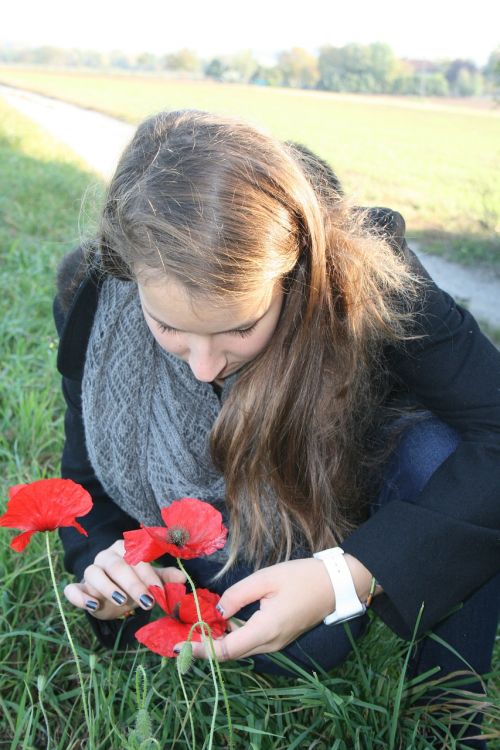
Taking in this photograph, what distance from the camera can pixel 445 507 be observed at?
1354 mm

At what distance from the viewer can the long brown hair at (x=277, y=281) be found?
4.05 feet

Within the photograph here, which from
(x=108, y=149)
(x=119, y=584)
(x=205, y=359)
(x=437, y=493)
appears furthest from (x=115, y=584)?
(x=108, y=149)

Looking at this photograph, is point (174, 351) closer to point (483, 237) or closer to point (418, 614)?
point (418, 614)

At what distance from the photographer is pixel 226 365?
4.55 ft

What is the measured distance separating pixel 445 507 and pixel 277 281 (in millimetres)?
485

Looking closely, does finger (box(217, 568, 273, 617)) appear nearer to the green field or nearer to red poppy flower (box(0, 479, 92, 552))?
red poppy flower (box(0, 479, 92, 552))

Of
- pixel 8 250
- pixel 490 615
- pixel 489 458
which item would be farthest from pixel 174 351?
pixel 8 250

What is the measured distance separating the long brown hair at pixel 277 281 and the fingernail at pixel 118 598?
274 millimetres

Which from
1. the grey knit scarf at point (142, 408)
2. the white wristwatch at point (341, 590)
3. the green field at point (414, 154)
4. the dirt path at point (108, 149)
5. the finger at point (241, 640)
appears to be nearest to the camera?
the finger at point (241, 640)

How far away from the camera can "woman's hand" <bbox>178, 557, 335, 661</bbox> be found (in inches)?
47.6

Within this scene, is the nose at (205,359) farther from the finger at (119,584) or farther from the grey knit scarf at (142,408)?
the finger at (119,584)

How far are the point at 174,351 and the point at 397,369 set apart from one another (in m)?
0.44

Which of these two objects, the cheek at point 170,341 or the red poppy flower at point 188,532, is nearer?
the red poppy flower at point 188,532

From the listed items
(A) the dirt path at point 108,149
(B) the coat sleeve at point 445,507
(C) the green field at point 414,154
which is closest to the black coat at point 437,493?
(B) the coat sleeve at point 445,507
